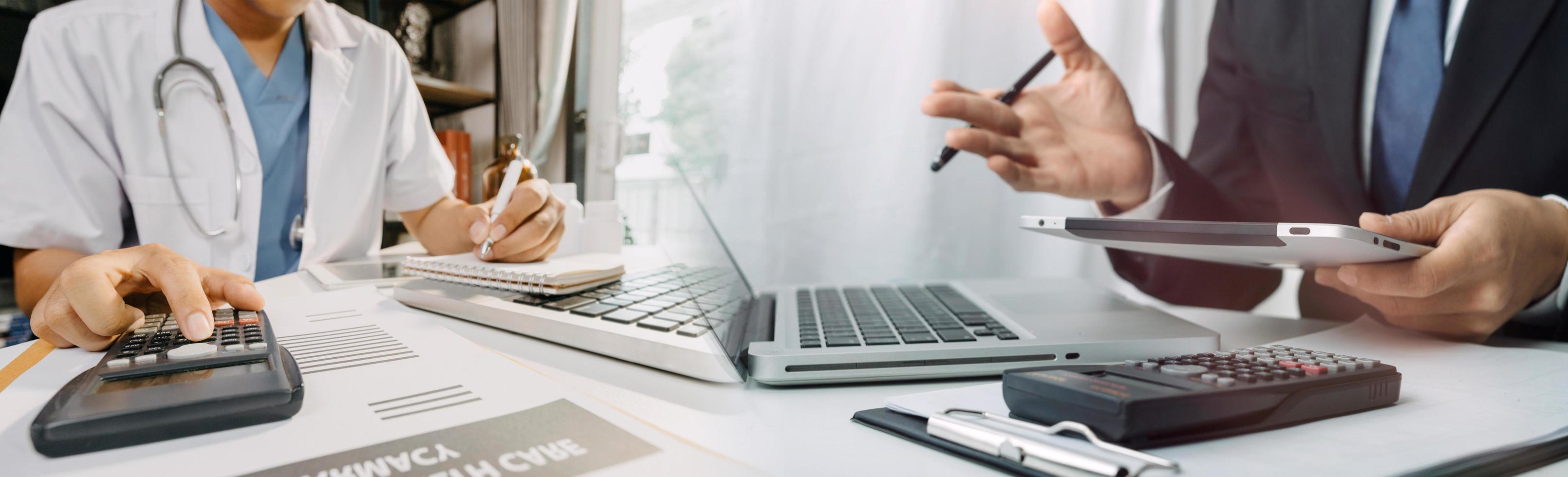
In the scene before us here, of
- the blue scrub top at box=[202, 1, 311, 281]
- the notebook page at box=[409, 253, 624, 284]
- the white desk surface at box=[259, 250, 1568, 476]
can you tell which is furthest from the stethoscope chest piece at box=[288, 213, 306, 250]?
the white desk surface at box=[259, 250, 1568, 476]

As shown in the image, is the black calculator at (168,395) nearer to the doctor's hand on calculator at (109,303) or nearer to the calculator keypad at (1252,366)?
the doctor's hand on calculator at (109,303)

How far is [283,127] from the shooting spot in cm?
50

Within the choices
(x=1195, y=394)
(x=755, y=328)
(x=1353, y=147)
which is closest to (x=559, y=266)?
(x=755, y=328)

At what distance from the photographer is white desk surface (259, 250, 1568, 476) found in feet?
0.69

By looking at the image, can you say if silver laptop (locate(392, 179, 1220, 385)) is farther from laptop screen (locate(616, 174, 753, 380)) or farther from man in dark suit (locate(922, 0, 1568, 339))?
man in dark suit (locate(922, 0, 1568, 339))

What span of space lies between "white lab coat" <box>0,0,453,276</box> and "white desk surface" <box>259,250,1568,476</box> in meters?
0.19

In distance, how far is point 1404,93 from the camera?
73 centimetres

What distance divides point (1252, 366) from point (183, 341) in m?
0.43

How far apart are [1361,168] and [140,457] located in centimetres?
103

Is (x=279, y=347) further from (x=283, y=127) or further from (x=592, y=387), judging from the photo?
(x=283, y=127)

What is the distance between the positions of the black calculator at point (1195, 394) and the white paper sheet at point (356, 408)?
10 cm

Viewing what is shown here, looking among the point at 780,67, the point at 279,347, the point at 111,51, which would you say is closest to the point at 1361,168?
the point at 780,67

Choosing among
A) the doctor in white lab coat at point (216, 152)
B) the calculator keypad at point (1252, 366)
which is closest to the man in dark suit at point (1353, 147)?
the calculator keypad at point (1252, 366)

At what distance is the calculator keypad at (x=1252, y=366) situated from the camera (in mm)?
235
